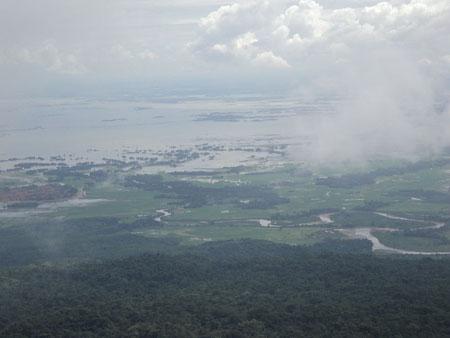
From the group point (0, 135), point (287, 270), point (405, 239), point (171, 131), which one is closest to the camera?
point (287, 270)

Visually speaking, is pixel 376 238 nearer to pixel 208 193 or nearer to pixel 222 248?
pixel 222 248

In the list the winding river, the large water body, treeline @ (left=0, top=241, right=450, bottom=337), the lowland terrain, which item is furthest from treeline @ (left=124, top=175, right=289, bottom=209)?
treeline @ (left=0, top=241, right=450, bottom=337)

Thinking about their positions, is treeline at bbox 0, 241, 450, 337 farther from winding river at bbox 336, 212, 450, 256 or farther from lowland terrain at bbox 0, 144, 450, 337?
winding river at bbox 336, 212, 450, 256

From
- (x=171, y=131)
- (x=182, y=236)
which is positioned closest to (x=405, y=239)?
(x=182, y=236)

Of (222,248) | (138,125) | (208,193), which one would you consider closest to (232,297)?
(222,248)

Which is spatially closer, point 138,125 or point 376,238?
point 376,238

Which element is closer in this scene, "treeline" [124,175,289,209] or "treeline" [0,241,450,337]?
"treeline" [0,241,450,337]

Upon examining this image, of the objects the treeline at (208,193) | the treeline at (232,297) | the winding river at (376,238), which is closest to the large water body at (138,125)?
the treeline at (208,193)

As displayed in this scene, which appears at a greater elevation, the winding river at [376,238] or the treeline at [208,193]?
the treeline at [208,193]

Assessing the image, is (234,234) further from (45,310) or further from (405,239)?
(45,310)

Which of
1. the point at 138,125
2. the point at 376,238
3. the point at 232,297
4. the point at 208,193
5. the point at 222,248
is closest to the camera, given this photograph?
the point at 232,297

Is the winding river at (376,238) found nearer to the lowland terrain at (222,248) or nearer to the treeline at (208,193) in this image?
the lowland terrain at (222,248)
